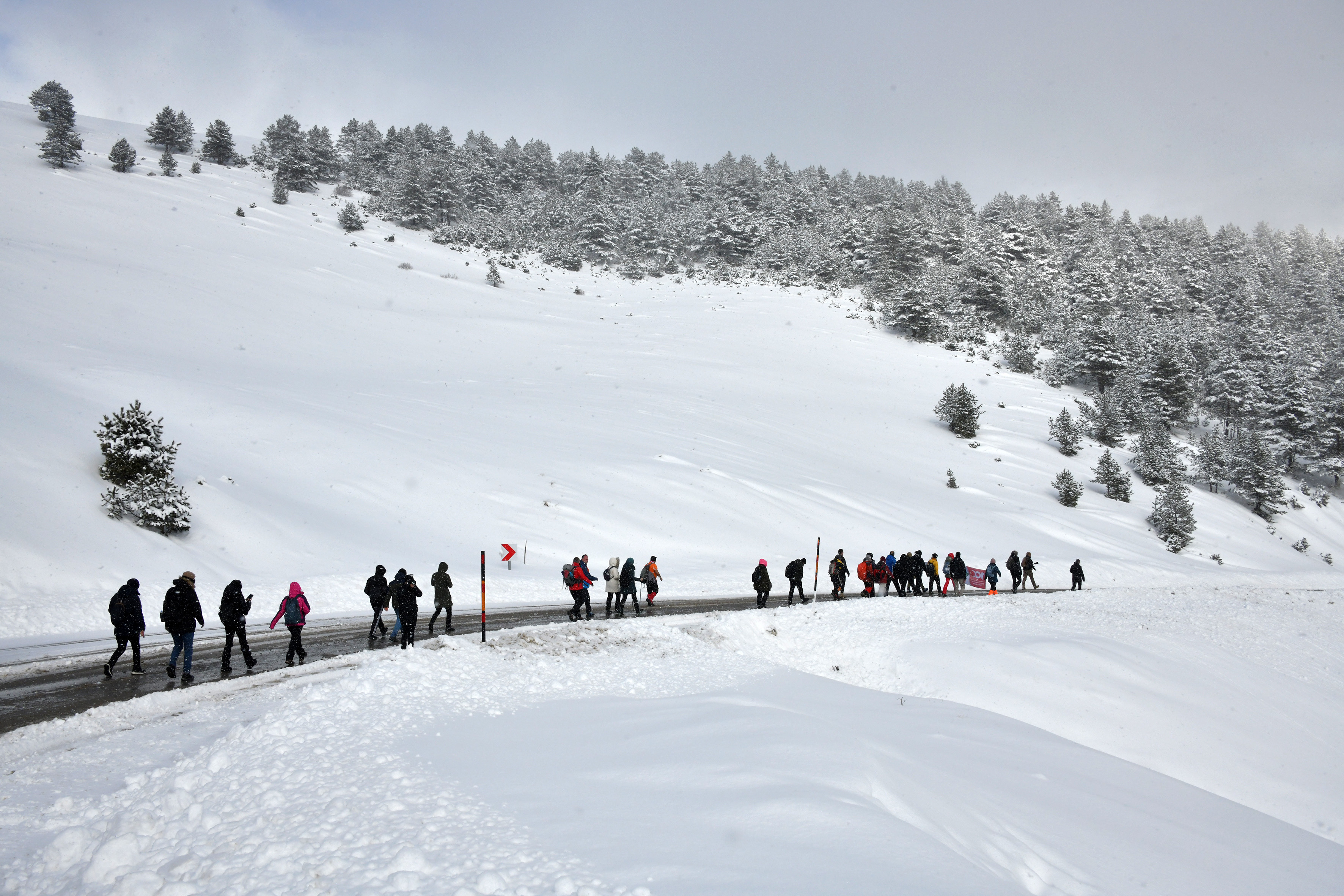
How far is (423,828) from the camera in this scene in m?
5.20

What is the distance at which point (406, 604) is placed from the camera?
1236 centimetres

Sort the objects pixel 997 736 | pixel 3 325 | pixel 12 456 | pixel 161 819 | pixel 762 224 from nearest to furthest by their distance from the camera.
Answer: pixel 161 819
pixel 997 736
pixel 12 456
pixel 3 325
pixel 762 224

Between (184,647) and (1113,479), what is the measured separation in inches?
1818

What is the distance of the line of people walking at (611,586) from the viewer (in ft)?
51.2

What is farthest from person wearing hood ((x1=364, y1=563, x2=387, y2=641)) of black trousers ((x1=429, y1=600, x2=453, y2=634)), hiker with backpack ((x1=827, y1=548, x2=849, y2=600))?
hiker with backpack ((x1=827, y1=548, x2=849, y2=600))

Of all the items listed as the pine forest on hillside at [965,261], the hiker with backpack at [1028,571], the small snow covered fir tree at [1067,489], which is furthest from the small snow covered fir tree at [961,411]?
the hiker with backpack at [1028,571]

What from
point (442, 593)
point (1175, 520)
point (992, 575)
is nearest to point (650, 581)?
point (442, 593)

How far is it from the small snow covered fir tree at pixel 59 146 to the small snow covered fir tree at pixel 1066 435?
268 ft

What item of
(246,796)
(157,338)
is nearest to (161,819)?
(246,796)

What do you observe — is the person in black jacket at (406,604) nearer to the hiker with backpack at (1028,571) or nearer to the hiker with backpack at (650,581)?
the hiker with backpack at (650,581)

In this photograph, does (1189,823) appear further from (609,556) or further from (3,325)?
(3,325)

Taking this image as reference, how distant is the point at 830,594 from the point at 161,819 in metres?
21.0

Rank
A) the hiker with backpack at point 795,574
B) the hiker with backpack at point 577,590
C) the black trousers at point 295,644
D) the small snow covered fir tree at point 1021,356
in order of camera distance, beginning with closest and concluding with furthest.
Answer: the black trousers at point 295,644
the hiker with backpack at point 577,590
the hiker with backpack at point 795,574
the small snow covered fir tree at point 1021,356

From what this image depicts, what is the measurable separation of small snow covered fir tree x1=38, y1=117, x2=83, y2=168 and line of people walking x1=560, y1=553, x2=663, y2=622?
68.6 m
